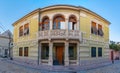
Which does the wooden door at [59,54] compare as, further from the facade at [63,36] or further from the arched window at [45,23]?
the arched window at [45,23]

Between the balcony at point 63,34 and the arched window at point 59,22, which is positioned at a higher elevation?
the arched window at point 59,22

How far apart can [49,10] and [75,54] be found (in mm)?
6418

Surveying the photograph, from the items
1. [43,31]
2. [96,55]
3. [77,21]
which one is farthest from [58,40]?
[96,55]

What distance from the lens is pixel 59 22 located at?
18.0 m

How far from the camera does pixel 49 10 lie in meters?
18.0

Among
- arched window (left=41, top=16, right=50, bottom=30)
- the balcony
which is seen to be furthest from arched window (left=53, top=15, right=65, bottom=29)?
the balcony

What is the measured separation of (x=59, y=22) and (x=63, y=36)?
2.36 meters

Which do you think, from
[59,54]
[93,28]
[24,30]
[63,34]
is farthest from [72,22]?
[24,30]

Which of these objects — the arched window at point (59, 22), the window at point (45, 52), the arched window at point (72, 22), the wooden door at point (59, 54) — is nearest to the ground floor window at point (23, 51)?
the window at point (45, 52)

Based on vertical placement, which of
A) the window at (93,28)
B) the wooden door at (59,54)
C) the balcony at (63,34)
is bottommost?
the wooden door at (59,54)

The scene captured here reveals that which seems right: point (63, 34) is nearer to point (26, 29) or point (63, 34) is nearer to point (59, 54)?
point (59, 54)

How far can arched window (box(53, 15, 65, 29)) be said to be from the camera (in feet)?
58.5

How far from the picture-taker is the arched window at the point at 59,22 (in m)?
17.8

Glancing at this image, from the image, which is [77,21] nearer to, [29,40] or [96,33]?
[96,33]
